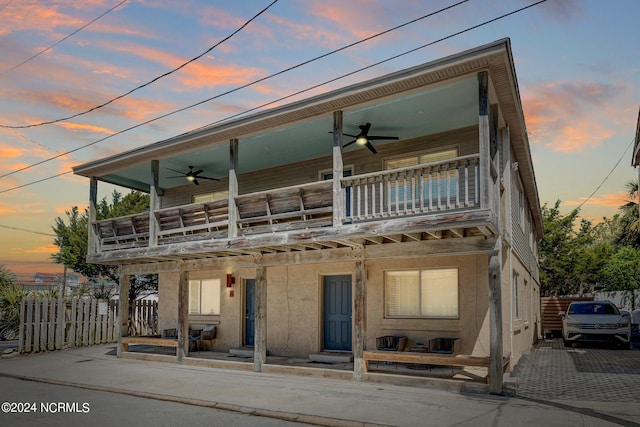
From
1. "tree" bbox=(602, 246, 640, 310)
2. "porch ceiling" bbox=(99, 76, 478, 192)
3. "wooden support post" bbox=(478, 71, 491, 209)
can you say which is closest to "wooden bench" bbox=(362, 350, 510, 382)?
"wooden support post" bbox=(478, 71, 491, 209)

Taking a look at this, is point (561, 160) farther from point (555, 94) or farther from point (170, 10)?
point (170, 10)

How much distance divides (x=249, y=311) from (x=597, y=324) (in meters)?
12.3

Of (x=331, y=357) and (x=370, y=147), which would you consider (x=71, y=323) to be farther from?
(x=370, y=147)

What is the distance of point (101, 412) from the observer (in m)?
8.93

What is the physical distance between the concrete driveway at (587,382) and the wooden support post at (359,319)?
3.26 meters

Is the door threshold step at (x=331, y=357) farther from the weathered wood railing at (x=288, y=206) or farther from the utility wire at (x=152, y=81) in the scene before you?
the utility wire at (x=152, y=81)

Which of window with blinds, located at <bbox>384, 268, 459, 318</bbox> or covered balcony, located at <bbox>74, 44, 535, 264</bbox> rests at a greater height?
covered balcony, located at <bbox>74, 44, 535, 264</bbox>

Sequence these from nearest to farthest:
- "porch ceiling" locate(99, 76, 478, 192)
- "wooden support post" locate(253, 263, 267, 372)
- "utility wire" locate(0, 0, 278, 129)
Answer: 1. "porch ceiling" locate(99, 76, 478, 192)
2. "wooden support post" locate(253, 263, 267, 372)
3. "utility wire" locate(0, 0, 278, 129)

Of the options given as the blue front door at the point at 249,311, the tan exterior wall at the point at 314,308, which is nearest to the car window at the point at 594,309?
the tan exterior wall at the point at 314,308

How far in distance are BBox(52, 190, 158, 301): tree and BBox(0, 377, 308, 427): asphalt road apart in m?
17.2

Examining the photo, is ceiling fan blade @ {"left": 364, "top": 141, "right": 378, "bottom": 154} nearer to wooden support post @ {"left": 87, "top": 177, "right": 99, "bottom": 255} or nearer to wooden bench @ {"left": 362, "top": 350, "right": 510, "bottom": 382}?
wooden bench @ {"left": 362, "top": 350, "right": 510, "bottom": 382}

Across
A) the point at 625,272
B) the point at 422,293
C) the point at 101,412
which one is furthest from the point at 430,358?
the point at 625,272

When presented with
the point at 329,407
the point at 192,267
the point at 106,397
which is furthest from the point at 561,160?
the point at 106,397

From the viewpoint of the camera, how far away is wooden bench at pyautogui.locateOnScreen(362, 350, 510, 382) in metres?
10.2
